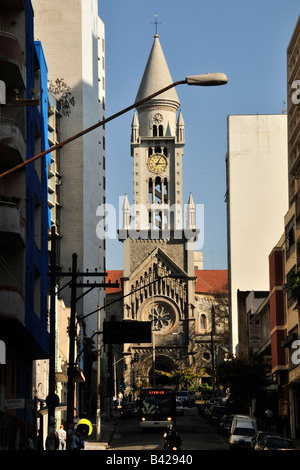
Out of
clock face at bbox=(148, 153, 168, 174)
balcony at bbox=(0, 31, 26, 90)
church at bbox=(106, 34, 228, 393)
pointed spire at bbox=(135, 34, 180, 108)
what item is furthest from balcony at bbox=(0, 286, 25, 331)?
clock face at bbox=(148, 153, 168, 174)

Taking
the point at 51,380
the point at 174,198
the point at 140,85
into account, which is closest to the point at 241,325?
the point at 174,198

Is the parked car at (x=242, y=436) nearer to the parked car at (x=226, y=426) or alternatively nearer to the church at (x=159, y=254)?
the parked car at (x=226, y=426)

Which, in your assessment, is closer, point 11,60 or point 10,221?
point 10,221

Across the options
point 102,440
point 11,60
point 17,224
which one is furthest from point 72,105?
point 17,224

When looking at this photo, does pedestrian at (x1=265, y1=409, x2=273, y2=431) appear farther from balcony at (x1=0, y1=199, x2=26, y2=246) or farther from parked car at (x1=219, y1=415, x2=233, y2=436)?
balcony at (x1=0, y1=199, x2=26, y2=246)

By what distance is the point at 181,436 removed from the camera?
2031 inches

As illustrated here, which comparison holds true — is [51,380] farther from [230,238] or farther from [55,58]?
[230,238]

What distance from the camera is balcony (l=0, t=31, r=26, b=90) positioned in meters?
27.7

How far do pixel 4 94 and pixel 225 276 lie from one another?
138 metres

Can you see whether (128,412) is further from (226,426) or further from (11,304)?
(11,304)

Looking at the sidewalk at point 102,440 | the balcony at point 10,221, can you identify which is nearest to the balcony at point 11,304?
the balcony at point 10,221

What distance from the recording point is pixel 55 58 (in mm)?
95188

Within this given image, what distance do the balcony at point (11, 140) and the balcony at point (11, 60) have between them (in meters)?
1.70

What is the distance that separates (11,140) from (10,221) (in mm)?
2284
